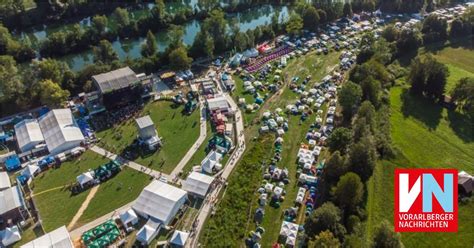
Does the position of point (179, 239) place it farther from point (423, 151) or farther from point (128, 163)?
point (423, 151)

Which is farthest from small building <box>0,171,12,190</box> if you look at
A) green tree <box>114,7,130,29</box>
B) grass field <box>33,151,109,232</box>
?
green tree <box>114,7,130,29</box>

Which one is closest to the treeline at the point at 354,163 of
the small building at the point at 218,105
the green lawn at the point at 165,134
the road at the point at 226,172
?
the road at the point at 226,172

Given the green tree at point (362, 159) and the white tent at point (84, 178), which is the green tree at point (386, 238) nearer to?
the green tree at point (362, 159)

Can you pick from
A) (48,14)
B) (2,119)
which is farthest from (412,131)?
(48,14)

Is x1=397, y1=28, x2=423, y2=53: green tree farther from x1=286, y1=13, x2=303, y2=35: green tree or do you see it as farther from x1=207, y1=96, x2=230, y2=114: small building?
x1=207, y1=96, x2=230, y2=114: small building

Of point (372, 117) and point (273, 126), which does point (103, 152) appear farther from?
point (372, 117)

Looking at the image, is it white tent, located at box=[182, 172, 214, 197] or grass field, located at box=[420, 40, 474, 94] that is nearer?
white tent, located at box=[182, 172, 214, 197]
